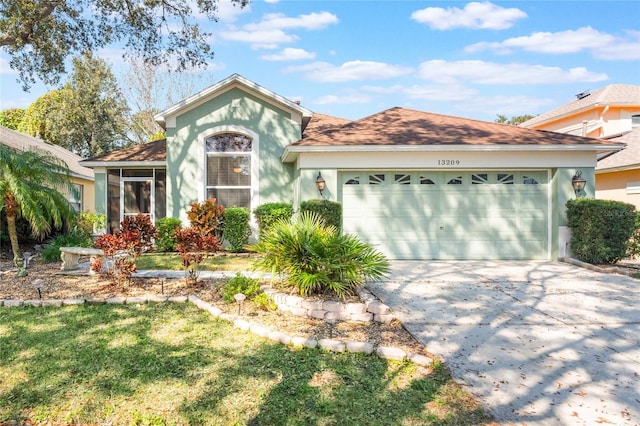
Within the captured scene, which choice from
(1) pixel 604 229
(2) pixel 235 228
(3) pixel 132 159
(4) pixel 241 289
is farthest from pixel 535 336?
(3) pixel 132 159

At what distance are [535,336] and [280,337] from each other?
10.0 feet

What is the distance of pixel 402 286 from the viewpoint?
6.93 metres

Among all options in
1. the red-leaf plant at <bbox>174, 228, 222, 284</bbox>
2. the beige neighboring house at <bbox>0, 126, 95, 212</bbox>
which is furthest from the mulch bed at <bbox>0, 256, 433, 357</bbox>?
the beige neighboring house at <bbox>0, 126, 95, 212</bbox>

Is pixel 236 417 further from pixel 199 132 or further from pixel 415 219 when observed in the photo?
pixel 199 132

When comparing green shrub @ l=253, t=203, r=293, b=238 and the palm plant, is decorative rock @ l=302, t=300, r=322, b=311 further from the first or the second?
green shrub @ l=253, t=203, r=293, b=238

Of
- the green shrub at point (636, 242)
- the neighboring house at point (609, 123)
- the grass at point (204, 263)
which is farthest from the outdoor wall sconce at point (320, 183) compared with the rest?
the neighboring house at point (609, 123)

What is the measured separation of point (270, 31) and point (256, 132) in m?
5.05

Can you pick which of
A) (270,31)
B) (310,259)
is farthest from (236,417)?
(270,31)

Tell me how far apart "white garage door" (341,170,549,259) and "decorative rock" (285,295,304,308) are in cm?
507

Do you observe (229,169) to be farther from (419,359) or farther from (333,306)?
(419,359)

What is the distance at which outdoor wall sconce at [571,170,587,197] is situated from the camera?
976cm

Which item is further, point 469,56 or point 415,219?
point 469,56

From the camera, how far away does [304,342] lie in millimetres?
4164

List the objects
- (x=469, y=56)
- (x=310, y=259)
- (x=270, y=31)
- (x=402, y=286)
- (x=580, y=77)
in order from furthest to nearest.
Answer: (x=580, y=77), (x=469, y=56), (x=270, y=31), (x=402, y=286), (x=310, y=259)
